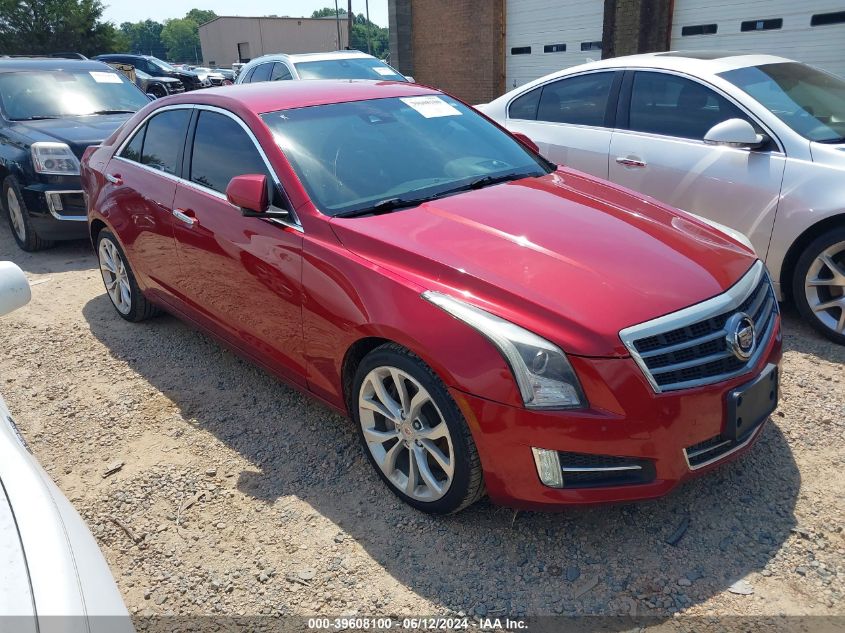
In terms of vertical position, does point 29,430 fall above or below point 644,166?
below

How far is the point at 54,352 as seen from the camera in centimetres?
460

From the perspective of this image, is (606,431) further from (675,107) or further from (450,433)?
(675,107)

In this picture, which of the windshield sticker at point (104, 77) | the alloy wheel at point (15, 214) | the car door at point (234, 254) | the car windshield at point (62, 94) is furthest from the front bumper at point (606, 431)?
the windshield sticker at point (104, 77)

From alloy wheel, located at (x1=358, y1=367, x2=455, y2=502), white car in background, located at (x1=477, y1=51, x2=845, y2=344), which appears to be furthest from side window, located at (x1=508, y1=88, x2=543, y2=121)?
alloy wheel, located at (x1=358, y1=367, x2=455, y2=502)

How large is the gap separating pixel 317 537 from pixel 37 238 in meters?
5.54

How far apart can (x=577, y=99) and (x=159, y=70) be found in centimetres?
2500

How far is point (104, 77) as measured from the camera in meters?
7.89

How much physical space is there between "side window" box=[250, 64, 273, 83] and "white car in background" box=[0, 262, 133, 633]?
343 inches

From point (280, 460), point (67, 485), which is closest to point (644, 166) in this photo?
point (280, 460)

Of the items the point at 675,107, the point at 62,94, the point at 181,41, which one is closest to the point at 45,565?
the point at 675,107

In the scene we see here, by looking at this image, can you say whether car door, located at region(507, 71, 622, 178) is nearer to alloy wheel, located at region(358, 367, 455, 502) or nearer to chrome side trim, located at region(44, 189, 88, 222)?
alloy wheel, located at region(358, 367, 455, 502)

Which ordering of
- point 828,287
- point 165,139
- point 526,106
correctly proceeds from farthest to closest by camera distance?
point 526,106 < point 165,139 < point 828,287

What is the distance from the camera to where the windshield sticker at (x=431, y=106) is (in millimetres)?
3790

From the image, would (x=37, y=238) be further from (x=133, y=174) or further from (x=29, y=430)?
(x=29, y=430)
